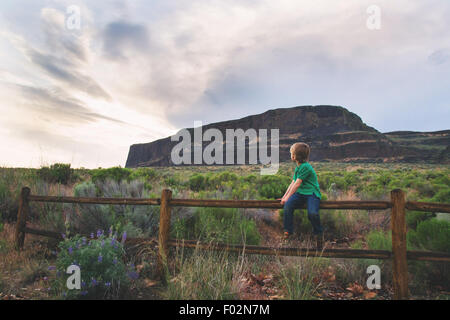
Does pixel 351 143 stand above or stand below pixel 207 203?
above

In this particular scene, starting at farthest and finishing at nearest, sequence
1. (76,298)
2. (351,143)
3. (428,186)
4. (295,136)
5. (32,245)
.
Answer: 1. (295,136)
2. (351,143)
3. (428,186)
4. (32,245)
5. (76,298)

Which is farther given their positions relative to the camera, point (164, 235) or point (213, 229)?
point (213, 229)

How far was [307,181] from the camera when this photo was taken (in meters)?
4.47

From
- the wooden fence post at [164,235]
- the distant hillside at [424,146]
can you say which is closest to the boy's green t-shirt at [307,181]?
the wooden fence post at [164,235]

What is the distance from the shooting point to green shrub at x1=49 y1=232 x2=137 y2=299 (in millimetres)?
A: 3867

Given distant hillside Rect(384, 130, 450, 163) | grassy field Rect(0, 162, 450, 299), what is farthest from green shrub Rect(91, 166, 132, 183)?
distant hillside Rect(384, 130, 450, 163)

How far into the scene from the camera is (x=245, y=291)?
4.05 m

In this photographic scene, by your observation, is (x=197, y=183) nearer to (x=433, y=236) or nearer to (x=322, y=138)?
(x=433, y=236)

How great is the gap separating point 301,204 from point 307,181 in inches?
14.8

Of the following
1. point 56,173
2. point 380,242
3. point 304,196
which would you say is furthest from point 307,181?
point 56,173
